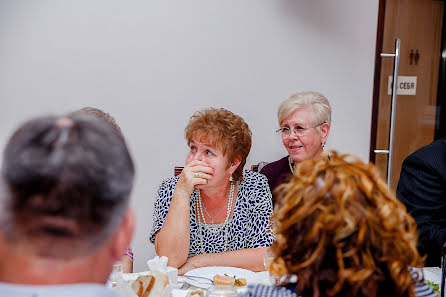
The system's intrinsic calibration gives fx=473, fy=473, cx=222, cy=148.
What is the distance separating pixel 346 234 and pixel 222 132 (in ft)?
5.06

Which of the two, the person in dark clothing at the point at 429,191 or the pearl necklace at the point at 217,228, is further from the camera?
the pearl necklace at the point at 217,228

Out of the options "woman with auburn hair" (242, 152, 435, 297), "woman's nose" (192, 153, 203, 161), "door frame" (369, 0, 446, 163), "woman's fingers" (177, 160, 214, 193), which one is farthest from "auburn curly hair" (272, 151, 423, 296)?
"door frame" (369, 0, 446, 163)

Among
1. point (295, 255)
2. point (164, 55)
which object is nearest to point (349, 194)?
point (295, 255)

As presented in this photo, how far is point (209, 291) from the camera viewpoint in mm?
1727

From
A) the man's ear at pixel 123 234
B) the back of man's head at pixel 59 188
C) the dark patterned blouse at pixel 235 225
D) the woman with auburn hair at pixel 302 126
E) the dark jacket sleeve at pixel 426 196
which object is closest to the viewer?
the back of man's head at pixel 59 188

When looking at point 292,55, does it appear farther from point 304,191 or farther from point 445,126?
point 304,191

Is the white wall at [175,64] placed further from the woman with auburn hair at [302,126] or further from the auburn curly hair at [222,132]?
the auburn curly hair at [222,132]

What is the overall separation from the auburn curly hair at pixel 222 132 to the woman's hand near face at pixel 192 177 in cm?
15

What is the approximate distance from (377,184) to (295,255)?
26 centimetres

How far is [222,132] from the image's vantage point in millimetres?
2578

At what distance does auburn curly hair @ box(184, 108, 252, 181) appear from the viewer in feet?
8.42

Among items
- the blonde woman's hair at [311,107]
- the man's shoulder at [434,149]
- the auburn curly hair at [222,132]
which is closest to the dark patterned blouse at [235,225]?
the auburn curly hair at [222,132]

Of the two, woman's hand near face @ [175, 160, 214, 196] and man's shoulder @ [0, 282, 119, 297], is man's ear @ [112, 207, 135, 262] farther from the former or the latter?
woman's hand near face @ [175, 160, 214, 196]

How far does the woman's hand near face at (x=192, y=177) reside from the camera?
246 centimetres
